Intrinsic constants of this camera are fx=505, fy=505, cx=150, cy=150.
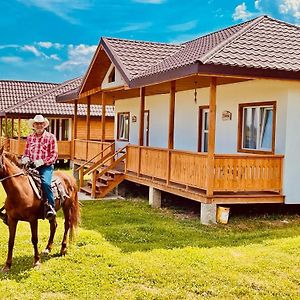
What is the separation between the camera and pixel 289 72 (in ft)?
35.2

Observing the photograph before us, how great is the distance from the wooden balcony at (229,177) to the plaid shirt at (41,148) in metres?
3.84

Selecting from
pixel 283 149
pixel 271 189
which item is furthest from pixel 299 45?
pixel 271 189

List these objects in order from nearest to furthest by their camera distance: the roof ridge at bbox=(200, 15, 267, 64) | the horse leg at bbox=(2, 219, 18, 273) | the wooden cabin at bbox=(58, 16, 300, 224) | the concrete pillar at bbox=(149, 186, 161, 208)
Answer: the horse leg at bbox=(2, 219, 18, 273) < the roof ridge at bbox=(200, 15, 267, 64) < the wooden cabin at bbox=(58, 16, 300, 224) < the concrete pillar at bbox=(149, 186, 161, 208)

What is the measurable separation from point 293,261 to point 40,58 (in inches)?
2583

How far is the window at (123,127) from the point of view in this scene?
21375 millimetres

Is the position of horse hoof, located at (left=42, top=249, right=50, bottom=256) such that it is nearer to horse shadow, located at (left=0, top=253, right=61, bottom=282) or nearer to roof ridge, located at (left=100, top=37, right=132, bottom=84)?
horse shadow, located at (left=0, top=253, right=61, bottom=282)

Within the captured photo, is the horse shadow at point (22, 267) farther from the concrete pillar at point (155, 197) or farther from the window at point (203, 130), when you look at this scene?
the window at point (203, 130)

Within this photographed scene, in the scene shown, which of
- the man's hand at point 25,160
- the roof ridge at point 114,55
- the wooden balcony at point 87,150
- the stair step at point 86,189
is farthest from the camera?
the wooden balcony at point 87,150

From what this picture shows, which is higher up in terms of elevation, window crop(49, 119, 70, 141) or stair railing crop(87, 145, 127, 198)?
window crop(49, 119, 70, 141)

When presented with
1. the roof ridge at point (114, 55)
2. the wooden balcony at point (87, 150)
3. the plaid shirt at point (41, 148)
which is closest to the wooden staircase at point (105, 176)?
the wooden balcony at point (87, 150)

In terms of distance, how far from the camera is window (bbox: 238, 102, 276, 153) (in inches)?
474

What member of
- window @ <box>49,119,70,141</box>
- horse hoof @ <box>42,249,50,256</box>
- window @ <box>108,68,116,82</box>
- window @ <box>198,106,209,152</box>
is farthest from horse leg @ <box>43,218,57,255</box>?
window @ <box>49,119,70,141</box>

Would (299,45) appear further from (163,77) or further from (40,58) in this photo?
(40,58)

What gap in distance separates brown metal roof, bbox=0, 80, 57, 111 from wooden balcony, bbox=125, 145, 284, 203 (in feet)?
68.1
